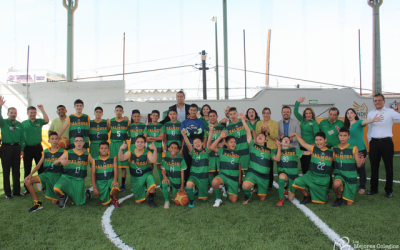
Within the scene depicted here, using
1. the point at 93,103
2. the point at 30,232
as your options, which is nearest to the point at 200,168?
the point at 30,232

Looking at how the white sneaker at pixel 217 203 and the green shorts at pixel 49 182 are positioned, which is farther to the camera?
the green shorts at pixel 49 182

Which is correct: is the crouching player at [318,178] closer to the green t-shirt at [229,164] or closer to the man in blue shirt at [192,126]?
the green t-shirt at [229,164]

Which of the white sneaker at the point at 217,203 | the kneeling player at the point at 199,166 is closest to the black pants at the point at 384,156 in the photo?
the white sneaker at the point at 217,203

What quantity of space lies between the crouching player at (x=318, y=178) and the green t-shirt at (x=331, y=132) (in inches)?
28.9

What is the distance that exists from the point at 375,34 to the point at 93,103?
14.9 m

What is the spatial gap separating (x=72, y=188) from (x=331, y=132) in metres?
4.71

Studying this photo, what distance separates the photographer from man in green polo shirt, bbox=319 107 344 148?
4.81 m

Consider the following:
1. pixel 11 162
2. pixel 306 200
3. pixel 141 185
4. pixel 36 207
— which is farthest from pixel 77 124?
pixel 306 200

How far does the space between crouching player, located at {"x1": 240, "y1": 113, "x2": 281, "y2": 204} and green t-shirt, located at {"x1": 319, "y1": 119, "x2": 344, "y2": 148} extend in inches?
46.6

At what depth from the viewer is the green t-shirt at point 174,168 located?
439 cm

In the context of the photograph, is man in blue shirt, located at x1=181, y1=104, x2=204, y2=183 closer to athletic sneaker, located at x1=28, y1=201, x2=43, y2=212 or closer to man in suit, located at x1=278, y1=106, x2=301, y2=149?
man in suit, located at x1=278, y1=106, x2=301, y2=149

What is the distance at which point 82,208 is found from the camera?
160 inches

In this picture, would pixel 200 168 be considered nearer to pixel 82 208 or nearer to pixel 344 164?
pixel 82 208

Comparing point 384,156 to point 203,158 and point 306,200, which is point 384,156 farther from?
point 203,158
